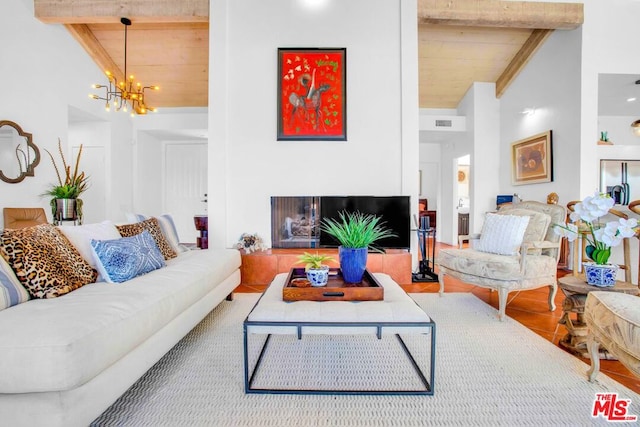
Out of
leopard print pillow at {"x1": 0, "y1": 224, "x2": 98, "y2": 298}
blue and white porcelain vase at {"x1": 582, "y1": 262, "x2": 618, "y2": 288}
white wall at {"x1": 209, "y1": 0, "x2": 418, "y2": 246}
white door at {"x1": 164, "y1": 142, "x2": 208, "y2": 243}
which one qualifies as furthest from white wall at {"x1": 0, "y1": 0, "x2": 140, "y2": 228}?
blue and white porcelain vase at {"x1": 582, "y1": 262, "x2": 618, "y2": 288}

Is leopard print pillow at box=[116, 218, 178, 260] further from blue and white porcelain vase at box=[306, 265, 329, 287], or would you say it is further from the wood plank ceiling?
the wood plank ceiling

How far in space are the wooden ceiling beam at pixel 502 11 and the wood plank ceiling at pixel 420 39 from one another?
11 mm

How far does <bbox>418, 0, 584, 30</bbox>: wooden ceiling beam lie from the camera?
3.96 m

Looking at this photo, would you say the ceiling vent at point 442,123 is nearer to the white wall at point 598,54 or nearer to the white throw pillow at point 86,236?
the white wall at point 598,54

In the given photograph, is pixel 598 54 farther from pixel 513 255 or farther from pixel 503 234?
pixel 513 255

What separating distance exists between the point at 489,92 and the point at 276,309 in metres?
5.68

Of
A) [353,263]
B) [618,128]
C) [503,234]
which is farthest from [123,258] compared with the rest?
[618,128]

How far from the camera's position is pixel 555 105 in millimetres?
4406

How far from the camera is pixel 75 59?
461 cm

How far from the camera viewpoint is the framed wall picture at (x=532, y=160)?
449 cm

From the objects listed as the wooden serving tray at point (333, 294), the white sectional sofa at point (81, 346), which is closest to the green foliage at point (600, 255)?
the wooden serving tray at point (333, 294)

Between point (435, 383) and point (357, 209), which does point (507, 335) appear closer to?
point (435, 383)

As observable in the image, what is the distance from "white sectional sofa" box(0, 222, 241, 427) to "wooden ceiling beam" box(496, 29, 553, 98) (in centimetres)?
565

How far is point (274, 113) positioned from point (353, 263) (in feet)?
9.00
